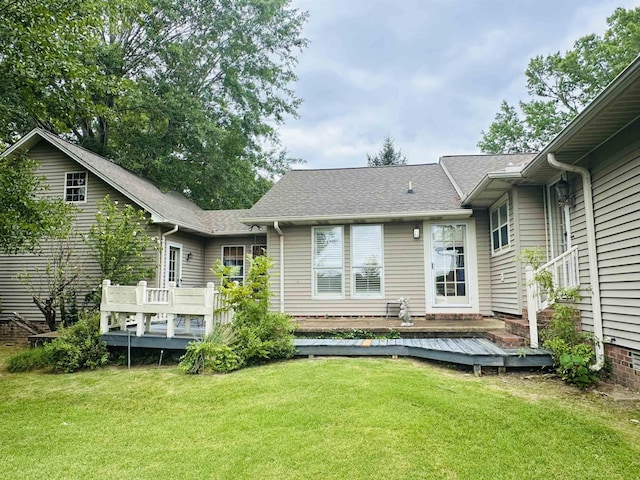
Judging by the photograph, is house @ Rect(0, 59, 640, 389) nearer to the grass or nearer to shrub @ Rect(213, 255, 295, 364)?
the grass

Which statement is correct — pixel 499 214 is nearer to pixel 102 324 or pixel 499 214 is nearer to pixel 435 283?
pixel 435 283

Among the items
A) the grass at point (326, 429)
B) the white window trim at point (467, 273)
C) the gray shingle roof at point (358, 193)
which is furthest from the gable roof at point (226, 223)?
the grass at point (326, 429)

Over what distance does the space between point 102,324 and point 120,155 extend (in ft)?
42.9

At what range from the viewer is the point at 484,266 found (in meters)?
8.62

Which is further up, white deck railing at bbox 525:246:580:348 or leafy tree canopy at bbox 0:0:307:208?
leafy tree canopy at bbox 0:0:307:208

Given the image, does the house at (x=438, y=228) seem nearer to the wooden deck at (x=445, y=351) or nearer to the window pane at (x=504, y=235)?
the window pane at (x=504, y=235)

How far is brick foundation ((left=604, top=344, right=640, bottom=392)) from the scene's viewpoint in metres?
4.18

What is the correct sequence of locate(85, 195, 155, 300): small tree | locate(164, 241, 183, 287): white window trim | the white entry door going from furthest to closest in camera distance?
the white entry door, locate(164, 241, 183, 287): white window trim, locate(85, 195, 155, 300): small tree

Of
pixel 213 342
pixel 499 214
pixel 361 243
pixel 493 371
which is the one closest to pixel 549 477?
pixel 493 371

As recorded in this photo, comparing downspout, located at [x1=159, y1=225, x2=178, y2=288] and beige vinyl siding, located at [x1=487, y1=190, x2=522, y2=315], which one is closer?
beige vinyl siding, located at [x1=487, y1=190, x2=522, y2=315]

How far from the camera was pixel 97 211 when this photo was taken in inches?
400

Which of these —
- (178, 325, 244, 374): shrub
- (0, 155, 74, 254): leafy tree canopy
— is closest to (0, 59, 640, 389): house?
(0, 155, 74, 254): leafy tree canopy

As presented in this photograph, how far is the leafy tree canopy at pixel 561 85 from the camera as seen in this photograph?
19145 mm

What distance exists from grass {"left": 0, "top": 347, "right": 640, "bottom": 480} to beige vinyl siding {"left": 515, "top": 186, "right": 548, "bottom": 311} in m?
2.45
